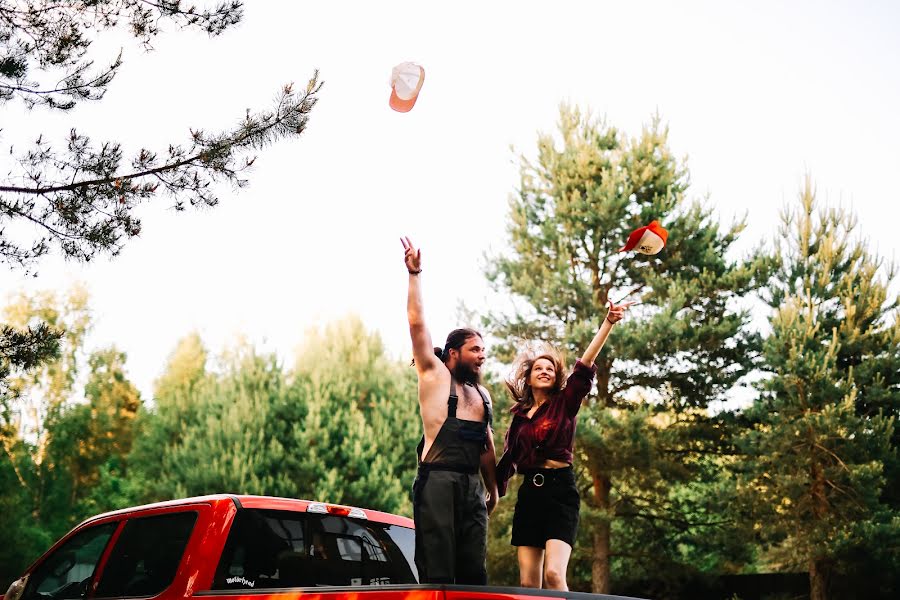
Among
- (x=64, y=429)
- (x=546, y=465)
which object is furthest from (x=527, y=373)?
(x=64, y=429)

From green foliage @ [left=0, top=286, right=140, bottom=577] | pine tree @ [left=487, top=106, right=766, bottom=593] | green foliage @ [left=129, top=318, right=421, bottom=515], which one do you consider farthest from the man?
green foliage @ [left=0, top=286, right=140, bottom=577]

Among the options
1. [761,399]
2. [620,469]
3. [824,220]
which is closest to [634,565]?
[620,469]

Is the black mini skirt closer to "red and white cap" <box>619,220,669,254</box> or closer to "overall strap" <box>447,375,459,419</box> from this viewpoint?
"overall strap" <box>447,375,459,419</box>

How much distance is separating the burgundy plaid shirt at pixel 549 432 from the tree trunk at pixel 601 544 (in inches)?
644

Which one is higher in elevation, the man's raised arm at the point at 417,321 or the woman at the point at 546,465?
the man's raised arm at the point at 417,321

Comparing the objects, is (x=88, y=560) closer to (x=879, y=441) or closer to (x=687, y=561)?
(x=879, y=441)

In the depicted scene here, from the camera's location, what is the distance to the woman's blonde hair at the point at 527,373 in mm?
4699

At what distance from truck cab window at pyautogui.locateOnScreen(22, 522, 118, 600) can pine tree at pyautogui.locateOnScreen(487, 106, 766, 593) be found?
1541cm

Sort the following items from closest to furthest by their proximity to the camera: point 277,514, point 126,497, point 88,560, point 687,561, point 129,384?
point 277,514
point 88,560
point 687,561
point 126,497
point 129,384

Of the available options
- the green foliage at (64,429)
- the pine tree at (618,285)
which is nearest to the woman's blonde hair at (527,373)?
the pine tree at (618,285)

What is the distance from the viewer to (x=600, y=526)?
67.5 feet

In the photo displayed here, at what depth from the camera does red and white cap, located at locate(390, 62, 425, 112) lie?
5086mm

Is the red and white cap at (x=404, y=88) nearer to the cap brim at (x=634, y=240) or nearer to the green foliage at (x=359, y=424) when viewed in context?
the cap brim at (x=634, y=240)

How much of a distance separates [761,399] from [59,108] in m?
17.3
